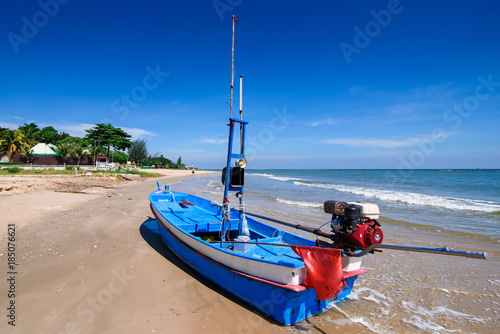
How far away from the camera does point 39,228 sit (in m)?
8.57

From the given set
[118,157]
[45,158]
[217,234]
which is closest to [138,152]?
[118,157]

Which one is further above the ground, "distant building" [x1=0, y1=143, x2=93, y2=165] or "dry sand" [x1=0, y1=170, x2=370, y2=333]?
"distant building" [x1=0, y1=143, x2=93, y2=165]

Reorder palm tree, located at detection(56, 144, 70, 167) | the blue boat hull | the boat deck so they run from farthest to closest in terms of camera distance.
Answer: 1. palm tree, located at detection(56, 144, 70, 167)
2. the boat deck
3. the blue boat hull

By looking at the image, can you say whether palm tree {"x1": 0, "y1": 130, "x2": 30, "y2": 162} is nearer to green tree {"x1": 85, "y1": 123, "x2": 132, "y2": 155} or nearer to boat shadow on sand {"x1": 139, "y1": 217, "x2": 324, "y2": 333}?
green tree {"x1": 85, "y1": 123, "x2": 132, "y2": 155}

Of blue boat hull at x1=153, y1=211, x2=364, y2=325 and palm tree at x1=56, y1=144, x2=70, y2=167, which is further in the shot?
palm tree at x1=56, y1=144, x2=70, y2=167

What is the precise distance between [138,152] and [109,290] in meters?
77.6

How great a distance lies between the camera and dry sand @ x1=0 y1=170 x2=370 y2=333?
13.0ft

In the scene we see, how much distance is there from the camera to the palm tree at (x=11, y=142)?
1614 inches

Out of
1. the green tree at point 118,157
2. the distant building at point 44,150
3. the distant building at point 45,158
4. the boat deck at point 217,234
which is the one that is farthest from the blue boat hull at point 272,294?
the green tree at point 118,157

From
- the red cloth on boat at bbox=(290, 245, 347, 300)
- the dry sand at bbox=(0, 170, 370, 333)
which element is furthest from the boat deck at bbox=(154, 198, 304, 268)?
the dry sand at bbox=(0, 170, 370, 333)

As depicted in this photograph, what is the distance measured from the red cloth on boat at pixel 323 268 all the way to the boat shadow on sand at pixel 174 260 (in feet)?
2.72

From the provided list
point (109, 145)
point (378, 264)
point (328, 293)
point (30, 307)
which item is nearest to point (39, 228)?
point (30, 307)

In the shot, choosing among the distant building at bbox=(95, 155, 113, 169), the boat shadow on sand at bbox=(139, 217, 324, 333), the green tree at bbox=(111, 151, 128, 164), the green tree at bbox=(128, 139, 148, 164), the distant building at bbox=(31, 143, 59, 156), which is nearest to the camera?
the boat shadow on sand at bbox=(139, 217, 324, 333)

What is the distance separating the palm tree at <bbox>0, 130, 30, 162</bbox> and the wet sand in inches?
1810
